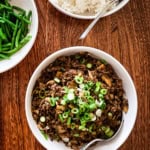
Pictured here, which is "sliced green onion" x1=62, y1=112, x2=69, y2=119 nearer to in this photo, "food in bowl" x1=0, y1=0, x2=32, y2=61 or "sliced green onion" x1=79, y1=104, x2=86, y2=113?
"sliced green onion" x1=79, y1=104, x2=86, y2=113

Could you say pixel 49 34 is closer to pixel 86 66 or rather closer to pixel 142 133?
pixel 86 66

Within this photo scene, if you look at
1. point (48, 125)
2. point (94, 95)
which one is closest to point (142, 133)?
point (94, 95)

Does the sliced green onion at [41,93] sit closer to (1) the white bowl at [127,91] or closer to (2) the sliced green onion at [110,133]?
(1) the white bowl at [127,91]

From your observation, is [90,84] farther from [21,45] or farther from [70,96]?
[21,45]

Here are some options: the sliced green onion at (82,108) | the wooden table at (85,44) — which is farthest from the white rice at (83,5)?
the sliced green onion at (82,108)

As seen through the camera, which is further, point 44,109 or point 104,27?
point 104,27

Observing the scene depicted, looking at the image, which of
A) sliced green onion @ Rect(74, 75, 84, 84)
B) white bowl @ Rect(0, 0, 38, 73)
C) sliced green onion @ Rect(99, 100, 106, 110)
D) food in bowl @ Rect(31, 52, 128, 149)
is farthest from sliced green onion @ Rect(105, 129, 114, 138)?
white bowl @ Rect(0, 0, 38, 73)
